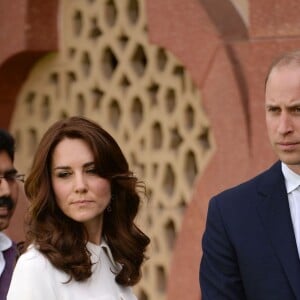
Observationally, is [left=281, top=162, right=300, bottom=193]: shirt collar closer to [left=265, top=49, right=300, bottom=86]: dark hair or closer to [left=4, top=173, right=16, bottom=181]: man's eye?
[left=265, top=49, right=300, bottom=86]: dark hair

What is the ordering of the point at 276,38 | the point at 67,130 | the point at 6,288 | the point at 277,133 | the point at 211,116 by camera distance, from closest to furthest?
the point at 277,133
the point at 67,130
the point at 6,288
the point at 276,38
the point at 211,116

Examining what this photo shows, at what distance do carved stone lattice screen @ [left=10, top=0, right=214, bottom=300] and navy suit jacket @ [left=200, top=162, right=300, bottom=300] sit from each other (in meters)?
2.13

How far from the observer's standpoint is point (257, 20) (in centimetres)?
546

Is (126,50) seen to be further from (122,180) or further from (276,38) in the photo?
(122,180)

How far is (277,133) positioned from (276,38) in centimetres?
194

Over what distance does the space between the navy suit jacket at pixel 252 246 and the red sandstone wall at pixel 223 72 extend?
171 centimetres

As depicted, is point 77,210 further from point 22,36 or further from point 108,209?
point 22,36

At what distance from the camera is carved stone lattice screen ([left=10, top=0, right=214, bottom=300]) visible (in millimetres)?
6086

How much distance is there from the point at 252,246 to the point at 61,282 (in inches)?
21.1

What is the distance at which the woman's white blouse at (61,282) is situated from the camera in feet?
11.4

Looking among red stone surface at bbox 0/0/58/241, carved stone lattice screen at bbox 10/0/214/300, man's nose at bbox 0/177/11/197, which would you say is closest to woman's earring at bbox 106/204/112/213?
man's nose at bbox 0/177/11/197

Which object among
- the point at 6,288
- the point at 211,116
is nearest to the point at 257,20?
the point at 211,116

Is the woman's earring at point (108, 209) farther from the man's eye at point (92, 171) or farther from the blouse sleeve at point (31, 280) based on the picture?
the blouse sleeve at point (31, 280)

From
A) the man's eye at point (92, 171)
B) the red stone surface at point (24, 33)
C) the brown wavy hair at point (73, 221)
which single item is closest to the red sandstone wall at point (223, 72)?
the red stone surface at point (24, 33)
